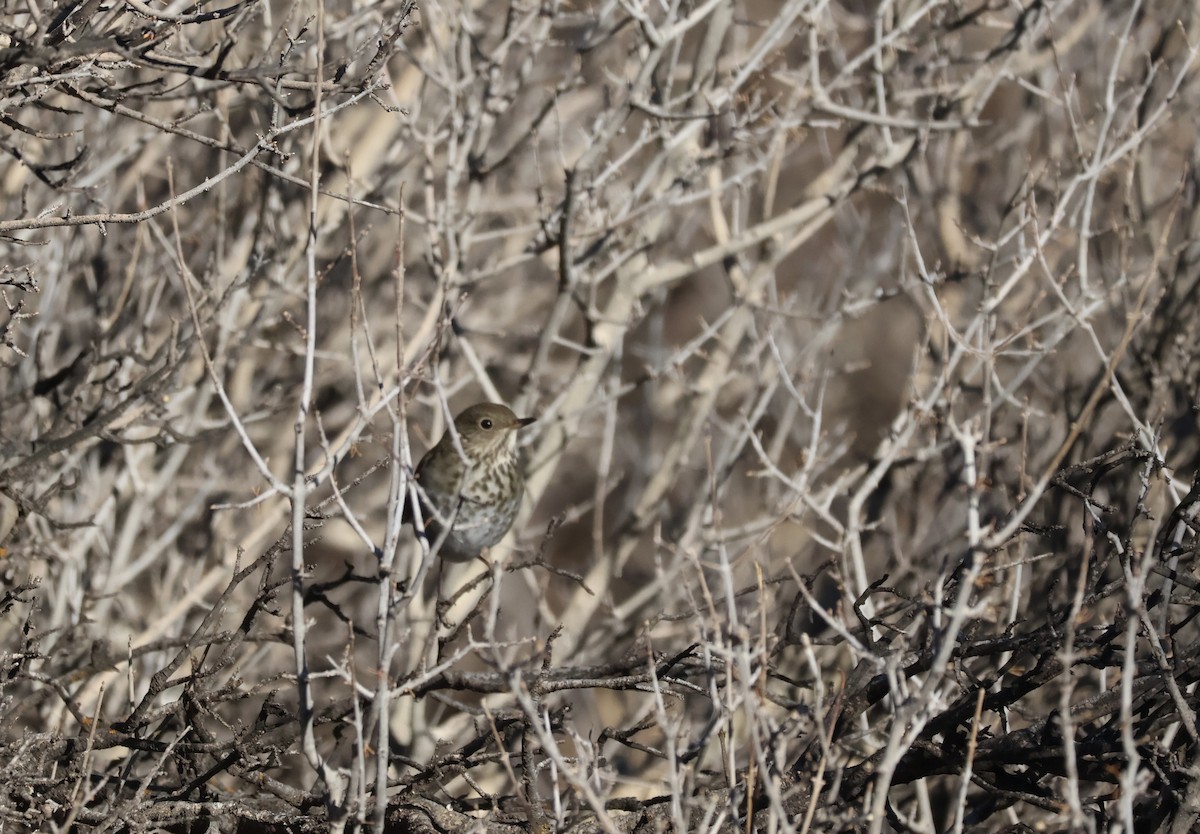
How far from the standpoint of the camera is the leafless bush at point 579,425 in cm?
343

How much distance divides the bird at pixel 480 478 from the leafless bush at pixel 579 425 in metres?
0.27

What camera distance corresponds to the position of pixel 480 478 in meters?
6.21

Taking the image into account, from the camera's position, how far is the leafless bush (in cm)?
343

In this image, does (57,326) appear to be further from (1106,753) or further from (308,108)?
(1106,753)

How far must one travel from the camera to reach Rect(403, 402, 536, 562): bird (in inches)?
238

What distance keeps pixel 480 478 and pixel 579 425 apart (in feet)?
3.78

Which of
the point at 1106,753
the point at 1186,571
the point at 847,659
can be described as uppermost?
the point at 1186,571

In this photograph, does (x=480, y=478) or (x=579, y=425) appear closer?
(x=480, y=478)

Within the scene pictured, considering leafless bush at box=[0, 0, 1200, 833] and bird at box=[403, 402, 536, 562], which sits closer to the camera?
leafless bush at box=[0, 0, 1200, 833]

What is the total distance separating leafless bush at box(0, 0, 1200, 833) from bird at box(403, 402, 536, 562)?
0.90 feet

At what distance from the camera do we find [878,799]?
2.94 m

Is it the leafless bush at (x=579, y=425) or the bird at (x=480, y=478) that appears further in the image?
the bird at (x=480, y=478)

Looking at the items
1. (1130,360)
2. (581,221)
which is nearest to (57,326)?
Result: (581,221)

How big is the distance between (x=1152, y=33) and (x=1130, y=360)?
2468 millimetres
